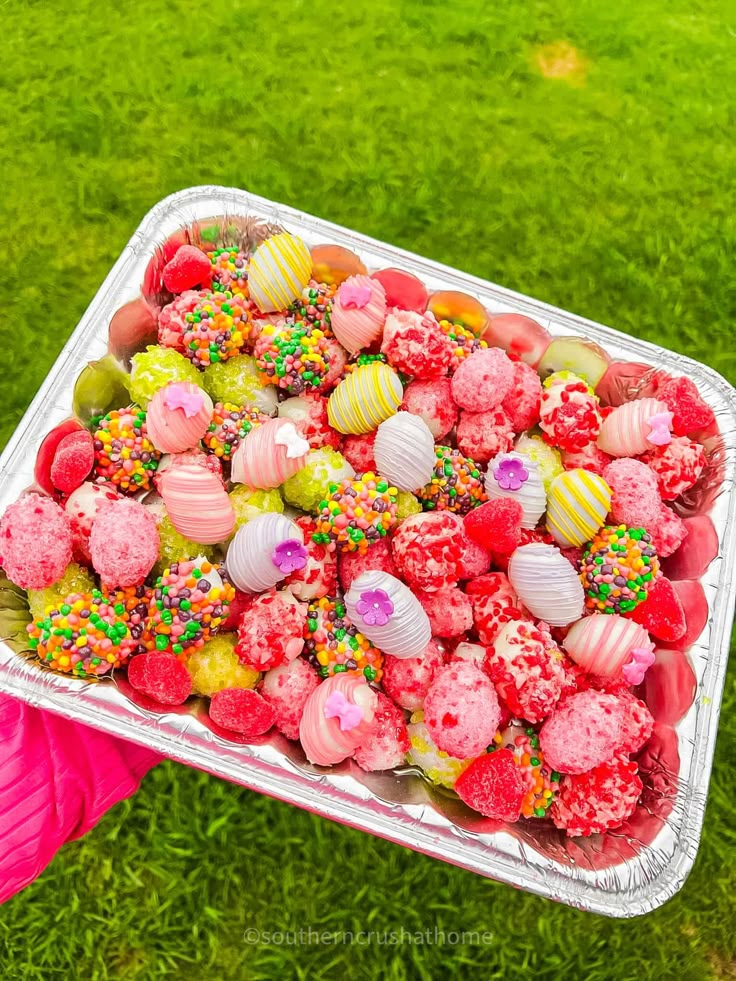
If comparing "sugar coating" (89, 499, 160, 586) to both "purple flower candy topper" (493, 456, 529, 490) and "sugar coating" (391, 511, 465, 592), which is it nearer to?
"sugar coating" (391, 511, 465, 592)

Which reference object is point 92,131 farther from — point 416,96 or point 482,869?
point 482,869

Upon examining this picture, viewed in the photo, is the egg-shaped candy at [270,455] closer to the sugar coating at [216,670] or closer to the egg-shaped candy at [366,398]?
the egg-shaped candy at [366,398]

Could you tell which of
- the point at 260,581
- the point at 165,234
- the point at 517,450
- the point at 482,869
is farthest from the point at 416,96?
the point at 482,869

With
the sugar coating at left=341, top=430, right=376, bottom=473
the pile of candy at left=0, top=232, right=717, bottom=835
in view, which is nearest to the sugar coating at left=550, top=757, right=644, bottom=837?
the pile of candy at left=0, top=232, right=717, bottom=835

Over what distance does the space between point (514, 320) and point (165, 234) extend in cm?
77

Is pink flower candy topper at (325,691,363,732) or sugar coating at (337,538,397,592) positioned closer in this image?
pink flower candy topper at (325,691,363,732)

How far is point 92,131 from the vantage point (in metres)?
2.70

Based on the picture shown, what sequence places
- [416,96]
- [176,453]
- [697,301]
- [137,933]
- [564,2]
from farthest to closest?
[564,2] < [416,96] < [697,301] < [137,933] < [176,453]

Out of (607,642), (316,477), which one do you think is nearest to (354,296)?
(316,477)

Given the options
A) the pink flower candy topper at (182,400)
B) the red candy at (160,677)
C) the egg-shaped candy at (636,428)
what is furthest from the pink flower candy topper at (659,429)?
the red candy at (160,677)

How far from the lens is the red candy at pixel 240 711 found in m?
1.37

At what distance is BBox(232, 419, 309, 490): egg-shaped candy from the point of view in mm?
1462

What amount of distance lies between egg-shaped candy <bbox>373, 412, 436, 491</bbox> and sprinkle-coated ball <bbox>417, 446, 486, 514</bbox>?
0.04 meters

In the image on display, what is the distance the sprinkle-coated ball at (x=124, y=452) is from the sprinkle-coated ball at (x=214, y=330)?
172 mm
